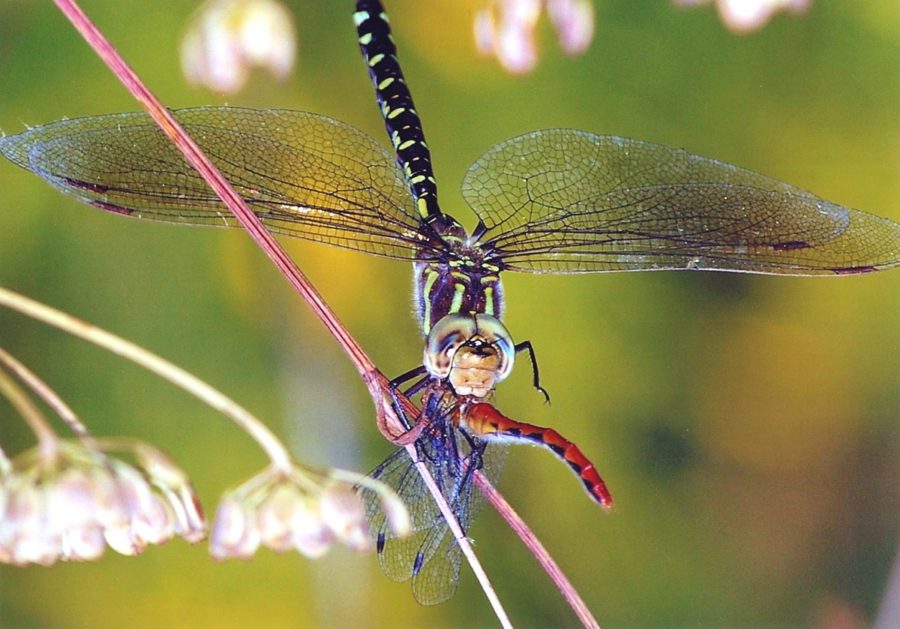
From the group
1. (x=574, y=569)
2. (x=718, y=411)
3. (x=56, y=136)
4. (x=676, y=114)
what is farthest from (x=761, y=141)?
(x=56, y=136)

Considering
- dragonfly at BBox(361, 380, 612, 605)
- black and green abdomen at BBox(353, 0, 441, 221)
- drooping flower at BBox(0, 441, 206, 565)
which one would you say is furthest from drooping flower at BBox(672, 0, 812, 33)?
drooping flower at BBox(0, 441, 206, 565)

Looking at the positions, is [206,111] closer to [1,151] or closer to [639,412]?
[1,151]

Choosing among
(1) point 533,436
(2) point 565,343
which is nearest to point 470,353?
(1) point 533,436

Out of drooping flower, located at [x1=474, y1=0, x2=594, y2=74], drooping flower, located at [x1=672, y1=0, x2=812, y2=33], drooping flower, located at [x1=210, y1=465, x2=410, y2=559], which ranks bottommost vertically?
drooping flower, located at [x1=210, y1=465, x2=410, y2=559]

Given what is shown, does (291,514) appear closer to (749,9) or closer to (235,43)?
(235,43)

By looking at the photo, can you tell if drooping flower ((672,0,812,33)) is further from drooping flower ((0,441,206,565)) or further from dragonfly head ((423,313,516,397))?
drooping flower ((0,441,206,565))

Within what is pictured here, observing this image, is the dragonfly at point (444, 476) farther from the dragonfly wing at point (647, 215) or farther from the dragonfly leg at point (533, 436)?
the dragonfly wing at point (647, 215)
